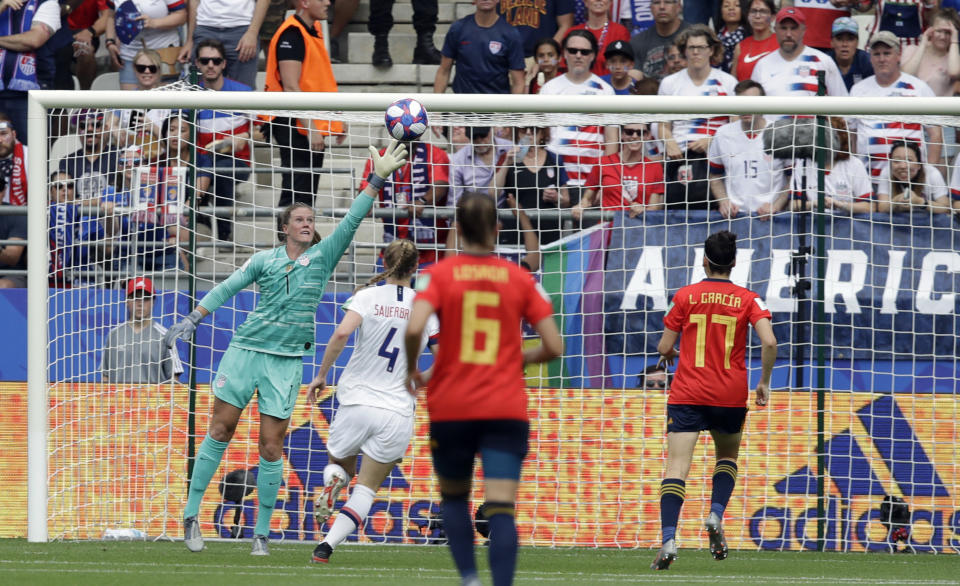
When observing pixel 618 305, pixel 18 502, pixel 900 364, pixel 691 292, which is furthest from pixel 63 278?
pixel 900 364

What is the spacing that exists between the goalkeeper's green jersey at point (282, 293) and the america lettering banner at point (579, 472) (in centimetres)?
208

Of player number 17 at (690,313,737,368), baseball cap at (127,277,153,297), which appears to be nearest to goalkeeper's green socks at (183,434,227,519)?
baseball cap at (127,277,153,297)

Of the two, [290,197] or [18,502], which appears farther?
[290,197]

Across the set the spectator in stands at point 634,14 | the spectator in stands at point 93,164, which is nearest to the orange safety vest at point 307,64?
the spectator in stands at point 93,164

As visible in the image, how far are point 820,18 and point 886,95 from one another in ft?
5.28

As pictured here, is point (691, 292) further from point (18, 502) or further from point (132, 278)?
point (18, 502)

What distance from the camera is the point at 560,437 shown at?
10977 millimetres

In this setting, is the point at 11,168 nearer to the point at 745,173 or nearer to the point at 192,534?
Answer: the point at 192,534

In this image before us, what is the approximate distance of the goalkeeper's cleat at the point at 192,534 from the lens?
9.09 m

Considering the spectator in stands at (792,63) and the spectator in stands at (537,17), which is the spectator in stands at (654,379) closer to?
the spectator in stands at (792,63)

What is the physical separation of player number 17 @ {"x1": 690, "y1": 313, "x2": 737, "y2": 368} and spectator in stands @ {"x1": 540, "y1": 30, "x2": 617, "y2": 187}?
286cm

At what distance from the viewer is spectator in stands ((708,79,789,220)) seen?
36.4ft

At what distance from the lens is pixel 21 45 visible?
1443cm

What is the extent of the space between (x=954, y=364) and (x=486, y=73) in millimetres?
5371
